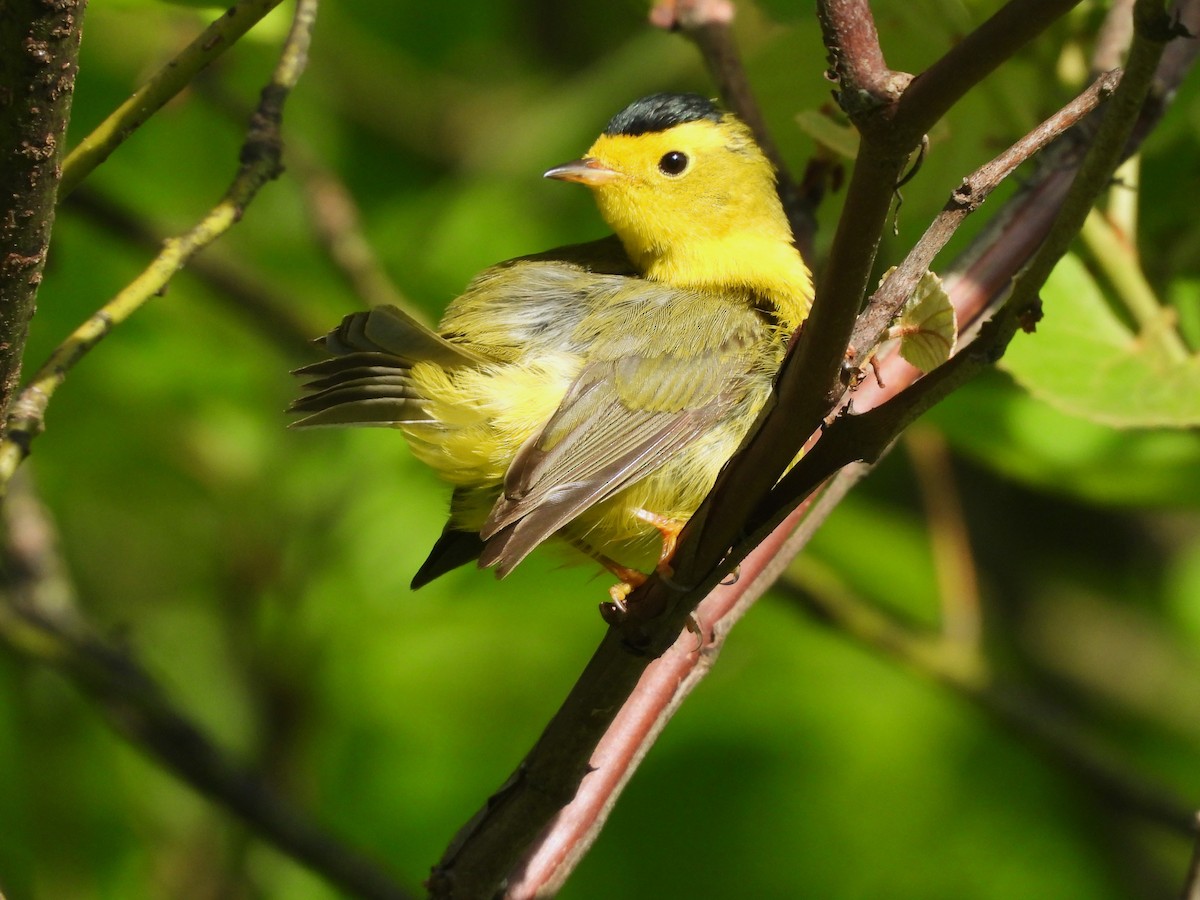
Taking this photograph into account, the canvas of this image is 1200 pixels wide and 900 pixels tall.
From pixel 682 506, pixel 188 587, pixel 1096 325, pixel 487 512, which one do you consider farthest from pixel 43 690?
pixel 1096 325

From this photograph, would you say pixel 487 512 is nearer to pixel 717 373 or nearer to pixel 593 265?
pixel 717 373

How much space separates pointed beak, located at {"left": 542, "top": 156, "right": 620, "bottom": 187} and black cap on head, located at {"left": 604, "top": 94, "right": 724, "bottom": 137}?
9 cm

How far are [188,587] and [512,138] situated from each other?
1.77 metres

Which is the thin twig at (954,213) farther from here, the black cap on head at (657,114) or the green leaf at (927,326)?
the black cap on head at (657,114)

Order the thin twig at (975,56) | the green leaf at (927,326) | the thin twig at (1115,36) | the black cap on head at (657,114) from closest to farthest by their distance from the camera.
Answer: the thin twig at (975,56) → the green leaf at (927,326) → the thin twig at (1115,36) → the black cap on head at (657,114)

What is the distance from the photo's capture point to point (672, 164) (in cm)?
328

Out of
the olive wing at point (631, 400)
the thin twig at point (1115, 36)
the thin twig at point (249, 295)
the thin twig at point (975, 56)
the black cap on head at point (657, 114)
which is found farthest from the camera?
the thin twig at point (249, 295)

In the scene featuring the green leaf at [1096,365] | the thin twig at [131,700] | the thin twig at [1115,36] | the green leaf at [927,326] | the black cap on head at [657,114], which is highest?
the thin twig at [1115,36]

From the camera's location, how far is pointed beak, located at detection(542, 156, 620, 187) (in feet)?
10.3

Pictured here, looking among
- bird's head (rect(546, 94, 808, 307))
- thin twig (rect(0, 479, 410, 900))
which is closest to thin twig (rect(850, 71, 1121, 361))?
bird's head (rect(546, 94, 808, 307))

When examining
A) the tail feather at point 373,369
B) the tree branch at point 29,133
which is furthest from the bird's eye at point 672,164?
the tree branch at point 29,133

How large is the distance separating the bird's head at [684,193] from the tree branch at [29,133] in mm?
1742

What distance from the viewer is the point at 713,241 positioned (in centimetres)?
→ 323

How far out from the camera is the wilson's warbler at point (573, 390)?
2.48 m
